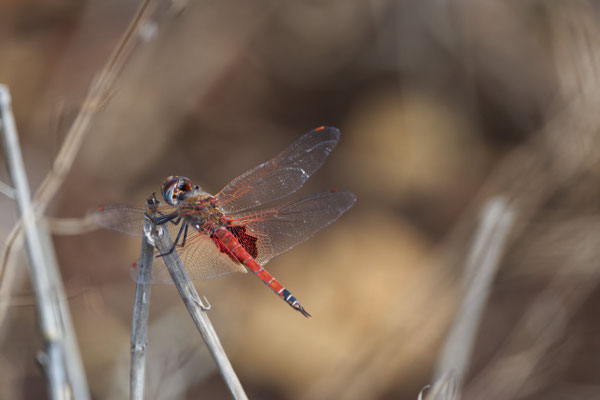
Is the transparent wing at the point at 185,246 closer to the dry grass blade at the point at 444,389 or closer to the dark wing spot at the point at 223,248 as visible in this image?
the dark wing spot at the point at 223,248

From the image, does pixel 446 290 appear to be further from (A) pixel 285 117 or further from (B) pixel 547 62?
(B) pixel 547 62

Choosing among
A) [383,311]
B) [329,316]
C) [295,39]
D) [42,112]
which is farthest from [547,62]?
[42,112]

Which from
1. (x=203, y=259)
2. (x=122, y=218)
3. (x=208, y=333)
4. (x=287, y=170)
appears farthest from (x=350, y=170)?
(x=208, y=333)

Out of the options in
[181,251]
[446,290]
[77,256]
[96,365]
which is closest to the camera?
[181,251]

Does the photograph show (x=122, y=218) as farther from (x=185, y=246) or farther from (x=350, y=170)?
(x=350, y=170)

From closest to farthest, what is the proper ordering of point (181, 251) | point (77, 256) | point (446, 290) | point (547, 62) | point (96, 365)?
1. point (181, 251)
2. point (446, 290)
3. point (96, 365)
4. point (77, 256)
5. point (547, 62)

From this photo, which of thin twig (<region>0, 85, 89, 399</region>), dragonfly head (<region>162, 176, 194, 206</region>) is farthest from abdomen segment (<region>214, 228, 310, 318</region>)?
thin twig (<region>0, 85, 89, 399</region>)
